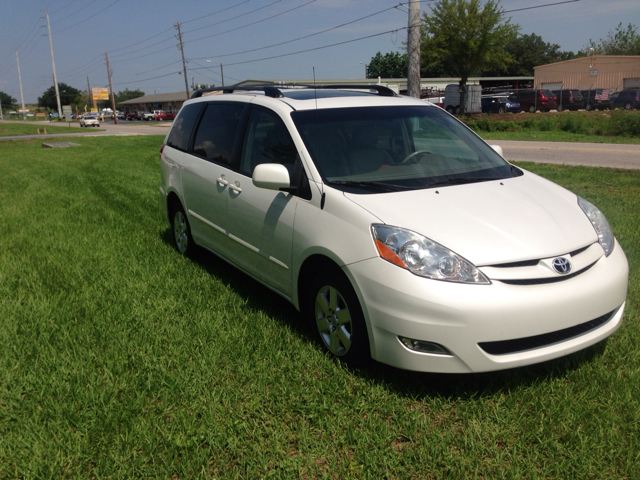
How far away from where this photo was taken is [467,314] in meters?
2.90

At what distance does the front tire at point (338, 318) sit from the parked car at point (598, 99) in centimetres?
3924

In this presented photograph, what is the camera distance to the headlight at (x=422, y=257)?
2982mm

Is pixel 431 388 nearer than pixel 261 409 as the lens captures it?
No

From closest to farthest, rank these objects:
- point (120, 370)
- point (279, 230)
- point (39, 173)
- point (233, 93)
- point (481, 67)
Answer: point (120, 370) → point (279, 230) → point (233, 93) → point (39, 173) → point (481, 67)

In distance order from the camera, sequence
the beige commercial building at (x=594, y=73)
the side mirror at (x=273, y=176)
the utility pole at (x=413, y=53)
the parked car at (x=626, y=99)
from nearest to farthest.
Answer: the side mirror at (x=273, y=176) < the utility pole at (x=413, y=53) < the parked car at (x=626, y=99) < the beige commercial building at (x=594, y=73)

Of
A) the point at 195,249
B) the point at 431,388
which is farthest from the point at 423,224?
the point at 195,249

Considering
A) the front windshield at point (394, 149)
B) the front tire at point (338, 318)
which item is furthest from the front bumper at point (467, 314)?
the front windshield at point (394, 149)

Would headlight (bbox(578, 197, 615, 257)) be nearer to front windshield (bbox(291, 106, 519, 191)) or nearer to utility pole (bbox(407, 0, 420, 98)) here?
front windshield (bbox(291, 106, 519, 191))

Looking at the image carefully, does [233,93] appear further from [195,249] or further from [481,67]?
[481,67]

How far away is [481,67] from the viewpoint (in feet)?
132

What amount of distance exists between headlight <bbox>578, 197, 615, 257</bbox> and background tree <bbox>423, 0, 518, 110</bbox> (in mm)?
34739

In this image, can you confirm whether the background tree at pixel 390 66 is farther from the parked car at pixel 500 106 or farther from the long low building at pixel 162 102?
the parked car at pixel 500 106

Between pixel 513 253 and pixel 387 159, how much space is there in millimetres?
1384

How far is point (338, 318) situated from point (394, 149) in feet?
4.69
